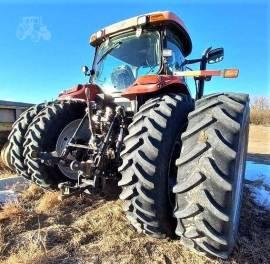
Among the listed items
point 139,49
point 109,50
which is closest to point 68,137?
point 109,50

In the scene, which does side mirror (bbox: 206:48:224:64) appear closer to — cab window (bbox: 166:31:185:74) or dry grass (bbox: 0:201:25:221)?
cab window (bbox: 166:31:185:74)

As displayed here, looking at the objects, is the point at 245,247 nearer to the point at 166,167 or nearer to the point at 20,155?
the point at 166,167

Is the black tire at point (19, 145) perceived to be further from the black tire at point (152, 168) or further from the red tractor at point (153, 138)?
the black tire at point (152, 168)

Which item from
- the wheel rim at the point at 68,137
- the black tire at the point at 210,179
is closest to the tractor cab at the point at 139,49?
the wheel rim at the point at 68,137

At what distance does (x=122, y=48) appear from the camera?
13.6 ft

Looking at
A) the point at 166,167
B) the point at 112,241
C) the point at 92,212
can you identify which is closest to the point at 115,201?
the point at 92,212

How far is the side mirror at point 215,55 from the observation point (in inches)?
186

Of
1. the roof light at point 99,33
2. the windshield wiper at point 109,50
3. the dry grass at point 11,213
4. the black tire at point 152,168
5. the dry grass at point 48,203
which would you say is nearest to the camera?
the black tire at point 152,168

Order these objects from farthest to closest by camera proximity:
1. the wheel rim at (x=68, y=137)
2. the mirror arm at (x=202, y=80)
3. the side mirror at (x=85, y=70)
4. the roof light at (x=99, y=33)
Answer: the mirror arm at (x=202, y=80) → the side mirror at (x=85, y=70) → the roof light at (x=99, y=33) → the wheel rim at (x=68, y=137)

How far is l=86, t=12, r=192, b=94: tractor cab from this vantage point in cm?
382

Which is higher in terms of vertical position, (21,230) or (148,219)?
(148,219)

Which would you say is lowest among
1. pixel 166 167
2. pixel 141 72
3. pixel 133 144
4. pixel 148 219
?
pixel 148 219

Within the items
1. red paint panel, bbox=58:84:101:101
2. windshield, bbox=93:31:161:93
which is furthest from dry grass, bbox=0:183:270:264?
windshield, bbox=93:31:161:93

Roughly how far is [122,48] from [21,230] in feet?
7.97
